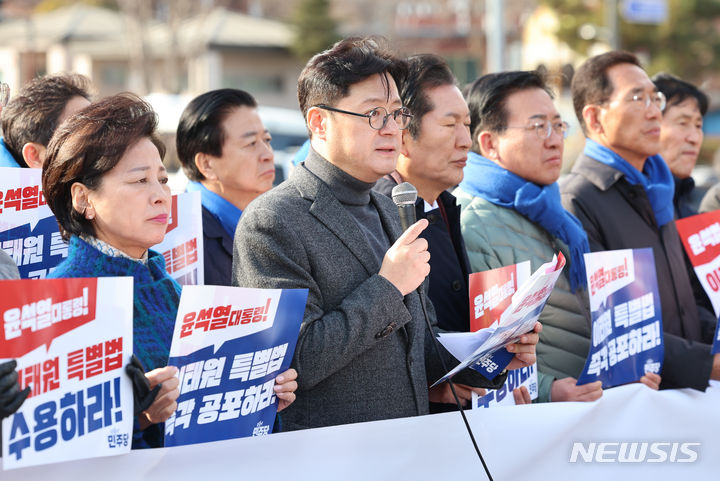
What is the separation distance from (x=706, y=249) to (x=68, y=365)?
251cm

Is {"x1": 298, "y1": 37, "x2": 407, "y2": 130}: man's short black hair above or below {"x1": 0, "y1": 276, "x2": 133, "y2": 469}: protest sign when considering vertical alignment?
above

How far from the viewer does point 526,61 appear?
43.7 meters

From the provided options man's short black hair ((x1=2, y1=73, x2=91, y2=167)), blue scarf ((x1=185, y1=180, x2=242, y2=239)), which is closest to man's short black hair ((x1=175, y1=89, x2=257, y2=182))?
blue scarf ((x1=185, y1=180, x2=242, y2=239))

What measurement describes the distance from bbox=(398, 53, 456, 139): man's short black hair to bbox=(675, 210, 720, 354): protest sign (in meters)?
1.06

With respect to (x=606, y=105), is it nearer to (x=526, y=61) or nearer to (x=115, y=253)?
(x=115, y=253)

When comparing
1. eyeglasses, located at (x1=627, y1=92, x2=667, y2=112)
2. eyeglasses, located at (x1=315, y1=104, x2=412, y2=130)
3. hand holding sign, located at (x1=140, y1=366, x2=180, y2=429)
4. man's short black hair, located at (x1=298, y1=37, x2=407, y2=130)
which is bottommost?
hand holding sign, located at (x1=140, y1=366, x2=180, y2=429)

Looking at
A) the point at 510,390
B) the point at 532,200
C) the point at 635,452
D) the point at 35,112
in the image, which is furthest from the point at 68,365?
the point at 532,200

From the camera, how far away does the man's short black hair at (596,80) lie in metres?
4.77

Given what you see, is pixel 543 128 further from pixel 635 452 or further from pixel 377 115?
pixel 635 452

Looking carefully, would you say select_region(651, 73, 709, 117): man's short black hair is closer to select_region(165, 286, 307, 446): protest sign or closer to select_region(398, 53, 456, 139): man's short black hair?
select_region(398, 53, 456, 139): man's short black hair

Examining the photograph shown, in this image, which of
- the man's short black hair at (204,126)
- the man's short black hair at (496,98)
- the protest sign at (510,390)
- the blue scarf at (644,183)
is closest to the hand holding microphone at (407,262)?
the protest sign at (510,390)

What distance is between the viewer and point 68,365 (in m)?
2.22

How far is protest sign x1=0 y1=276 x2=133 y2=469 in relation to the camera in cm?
213

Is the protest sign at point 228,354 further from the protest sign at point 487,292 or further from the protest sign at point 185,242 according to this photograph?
the protest sign at point 185,242
